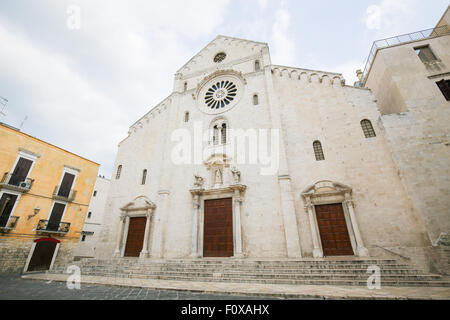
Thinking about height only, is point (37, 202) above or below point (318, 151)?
below

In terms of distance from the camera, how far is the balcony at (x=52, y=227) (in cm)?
1329

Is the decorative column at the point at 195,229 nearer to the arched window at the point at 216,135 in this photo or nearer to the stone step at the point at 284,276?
the stone step at the point at 284,276

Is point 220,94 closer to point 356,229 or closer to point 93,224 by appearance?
point 356,229

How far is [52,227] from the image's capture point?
548 inches

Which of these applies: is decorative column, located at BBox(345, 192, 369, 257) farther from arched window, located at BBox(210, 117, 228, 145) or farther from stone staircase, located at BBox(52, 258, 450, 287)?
arched window, located at BBox(210, 117, 228, 145)

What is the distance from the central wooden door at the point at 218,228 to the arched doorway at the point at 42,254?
446 inches

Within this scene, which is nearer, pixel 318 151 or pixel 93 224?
pixel 318 151

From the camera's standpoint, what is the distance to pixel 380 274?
254 inches

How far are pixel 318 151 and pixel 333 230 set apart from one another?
13.5 feet

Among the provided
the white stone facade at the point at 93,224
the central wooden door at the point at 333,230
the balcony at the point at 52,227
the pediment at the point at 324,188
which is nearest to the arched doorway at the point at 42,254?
the balcony at the point at 52,227

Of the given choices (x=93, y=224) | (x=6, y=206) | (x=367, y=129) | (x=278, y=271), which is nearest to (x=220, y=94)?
(x=367, y=129)

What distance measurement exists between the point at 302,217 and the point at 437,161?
5.96 metres

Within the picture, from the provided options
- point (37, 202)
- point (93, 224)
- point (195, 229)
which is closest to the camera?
point (195, 229)
